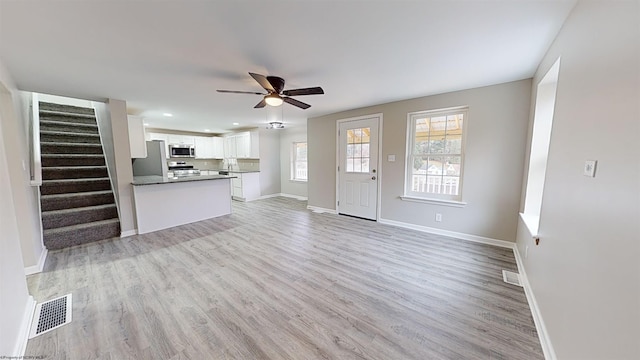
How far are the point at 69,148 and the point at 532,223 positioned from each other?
24.3ft

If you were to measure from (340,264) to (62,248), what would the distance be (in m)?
4.01

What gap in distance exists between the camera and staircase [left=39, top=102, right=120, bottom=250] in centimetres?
333

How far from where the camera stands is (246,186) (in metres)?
6.50

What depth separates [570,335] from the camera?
122 centimetres

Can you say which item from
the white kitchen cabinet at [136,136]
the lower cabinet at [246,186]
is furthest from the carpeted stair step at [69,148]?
the lower cabinet at [246,186]

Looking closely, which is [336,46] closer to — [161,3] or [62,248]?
[161,3]

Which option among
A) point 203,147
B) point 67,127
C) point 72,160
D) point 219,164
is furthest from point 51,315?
point 219,164

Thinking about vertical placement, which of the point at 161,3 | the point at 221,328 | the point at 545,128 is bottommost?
the point at 221,328

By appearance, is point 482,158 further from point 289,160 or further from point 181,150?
point 181,150

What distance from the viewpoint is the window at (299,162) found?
22.3 ft

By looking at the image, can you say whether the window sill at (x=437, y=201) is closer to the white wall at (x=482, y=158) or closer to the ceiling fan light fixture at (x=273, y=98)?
the white wall at (x=482, y=158)

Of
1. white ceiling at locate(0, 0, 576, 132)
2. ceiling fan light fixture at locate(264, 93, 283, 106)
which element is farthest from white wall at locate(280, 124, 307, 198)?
ceiling fan light fixture at locate(264, 93, 283, 106)

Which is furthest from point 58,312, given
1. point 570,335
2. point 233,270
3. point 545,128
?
point 545,128

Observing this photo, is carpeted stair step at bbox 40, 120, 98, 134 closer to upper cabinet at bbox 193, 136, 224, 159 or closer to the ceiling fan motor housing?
upper cabinet at bbox 193, 136, 224, 159
